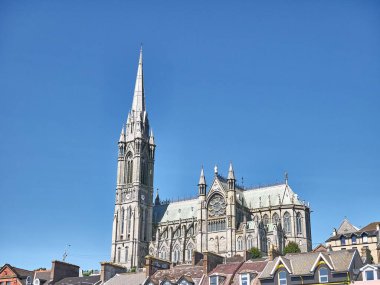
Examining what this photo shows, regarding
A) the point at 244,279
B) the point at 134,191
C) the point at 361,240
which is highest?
the point at 134,191

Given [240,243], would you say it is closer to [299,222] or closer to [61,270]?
[299,222]

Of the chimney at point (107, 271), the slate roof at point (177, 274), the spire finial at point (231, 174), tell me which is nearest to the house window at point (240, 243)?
the spire finial at point (231, 174)

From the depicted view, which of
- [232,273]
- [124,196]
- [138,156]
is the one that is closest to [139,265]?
[124,196]

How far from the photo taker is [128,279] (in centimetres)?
5853

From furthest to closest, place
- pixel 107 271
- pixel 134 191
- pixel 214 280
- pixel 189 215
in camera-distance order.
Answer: pixel 189 215
pixel 134 191
pixel 107 271
pixel 214 280

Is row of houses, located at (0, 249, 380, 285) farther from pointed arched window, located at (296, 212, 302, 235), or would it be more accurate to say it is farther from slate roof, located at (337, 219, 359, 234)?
pointed arched window, located at (296, 212, 302, 235)

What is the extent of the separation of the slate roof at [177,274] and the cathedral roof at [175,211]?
101 metres

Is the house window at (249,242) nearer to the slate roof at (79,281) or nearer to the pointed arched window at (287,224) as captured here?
the pointed arched window at (287,224)

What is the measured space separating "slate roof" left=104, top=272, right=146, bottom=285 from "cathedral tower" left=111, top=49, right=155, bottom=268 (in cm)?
8860

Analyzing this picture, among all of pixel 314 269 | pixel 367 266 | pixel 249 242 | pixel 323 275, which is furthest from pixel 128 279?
pixel 249 242

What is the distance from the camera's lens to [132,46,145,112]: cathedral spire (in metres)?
171

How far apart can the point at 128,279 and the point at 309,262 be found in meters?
19.5

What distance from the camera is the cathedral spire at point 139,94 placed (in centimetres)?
17118

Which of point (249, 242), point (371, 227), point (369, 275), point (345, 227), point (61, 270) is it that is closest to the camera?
point (369, 275)
